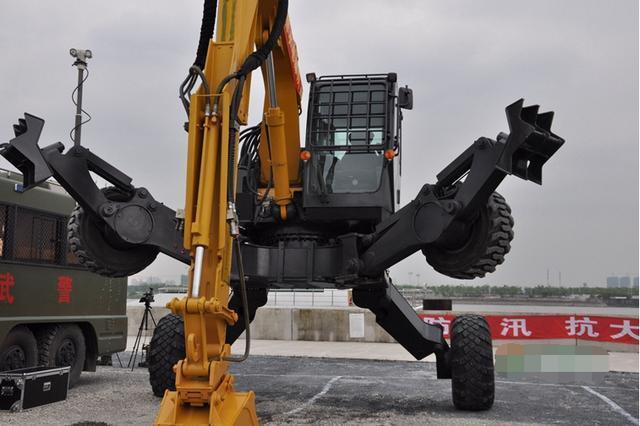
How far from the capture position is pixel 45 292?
8.97m

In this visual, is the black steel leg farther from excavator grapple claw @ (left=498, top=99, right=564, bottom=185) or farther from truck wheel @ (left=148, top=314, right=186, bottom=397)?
excavator grapple claw @ (left=498, top=99, right=564, bottom=185)

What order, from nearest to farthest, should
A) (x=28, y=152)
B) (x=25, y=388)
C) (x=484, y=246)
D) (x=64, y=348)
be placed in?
(x=28, y=152)
(x=484, y=246)
(x=25, y=388)
(x=64, y=348)

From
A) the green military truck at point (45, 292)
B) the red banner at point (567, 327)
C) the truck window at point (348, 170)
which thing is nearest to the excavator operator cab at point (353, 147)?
the truck window at point (348, 170)

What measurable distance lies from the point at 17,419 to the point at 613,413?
6.84 metres

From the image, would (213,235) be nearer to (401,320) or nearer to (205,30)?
(205,30)

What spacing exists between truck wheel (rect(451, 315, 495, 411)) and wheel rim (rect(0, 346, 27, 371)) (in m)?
5.58

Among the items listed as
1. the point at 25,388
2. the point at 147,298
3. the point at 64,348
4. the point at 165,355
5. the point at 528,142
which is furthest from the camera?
the point at 147,298

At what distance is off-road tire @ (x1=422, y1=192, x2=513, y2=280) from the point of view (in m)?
6.10

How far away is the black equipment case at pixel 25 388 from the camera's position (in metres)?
7.53

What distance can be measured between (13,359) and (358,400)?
4.53 meters

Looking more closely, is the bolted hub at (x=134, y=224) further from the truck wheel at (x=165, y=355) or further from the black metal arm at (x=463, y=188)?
the black metal arm at (x=463, y=188)

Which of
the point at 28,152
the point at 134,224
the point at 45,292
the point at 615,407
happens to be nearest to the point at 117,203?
the point at 134,224

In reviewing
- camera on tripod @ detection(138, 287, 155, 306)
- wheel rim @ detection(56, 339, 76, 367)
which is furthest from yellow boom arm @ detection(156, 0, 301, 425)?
camera on tripod @ detection(138, 287, 155, 306)

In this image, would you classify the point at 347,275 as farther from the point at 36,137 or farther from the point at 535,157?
the point at 36,137
